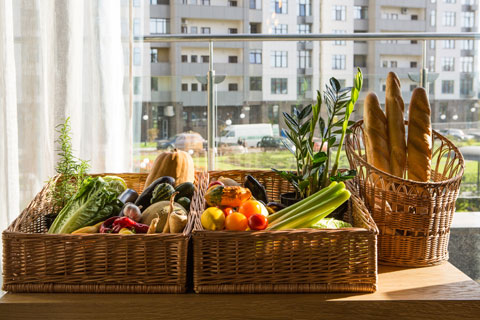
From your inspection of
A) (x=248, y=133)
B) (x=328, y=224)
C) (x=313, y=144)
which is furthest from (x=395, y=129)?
(x=248, y=133)

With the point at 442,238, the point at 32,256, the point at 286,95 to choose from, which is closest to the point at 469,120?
the point at 286,95

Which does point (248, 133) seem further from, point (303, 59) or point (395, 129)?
point (303, 59)

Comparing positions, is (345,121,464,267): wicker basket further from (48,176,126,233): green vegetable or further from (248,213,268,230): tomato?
(48,176,126,233): green vegetable

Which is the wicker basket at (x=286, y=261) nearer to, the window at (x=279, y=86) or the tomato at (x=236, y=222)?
the tomato at (x=236, y=222)

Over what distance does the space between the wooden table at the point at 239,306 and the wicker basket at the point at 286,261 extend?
24mm

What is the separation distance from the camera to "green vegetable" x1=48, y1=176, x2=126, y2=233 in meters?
1.30

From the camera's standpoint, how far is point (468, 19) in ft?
56.6

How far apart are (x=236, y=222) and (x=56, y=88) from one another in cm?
111

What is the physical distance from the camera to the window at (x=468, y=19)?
56.1ft

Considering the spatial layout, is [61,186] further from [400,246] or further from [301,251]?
[400,246]

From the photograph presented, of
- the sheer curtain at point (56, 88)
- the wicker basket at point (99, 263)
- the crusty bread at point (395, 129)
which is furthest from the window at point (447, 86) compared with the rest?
the wicker basket at point (99, 263)

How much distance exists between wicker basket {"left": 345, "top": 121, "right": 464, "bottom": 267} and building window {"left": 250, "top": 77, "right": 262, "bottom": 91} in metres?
2.32

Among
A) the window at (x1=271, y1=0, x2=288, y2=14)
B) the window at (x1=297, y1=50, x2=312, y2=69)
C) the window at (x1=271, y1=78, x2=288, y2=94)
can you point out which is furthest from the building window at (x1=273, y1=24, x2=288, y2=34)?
the window at (x1=271, y1=78, x2=288, y2=94)

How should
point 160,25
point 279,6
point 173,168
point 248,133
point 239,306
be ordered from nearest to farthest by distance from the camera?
1. point 239,306
2. point 173,168
3. point 248,133
4. point 160,25
5. point 279,6
